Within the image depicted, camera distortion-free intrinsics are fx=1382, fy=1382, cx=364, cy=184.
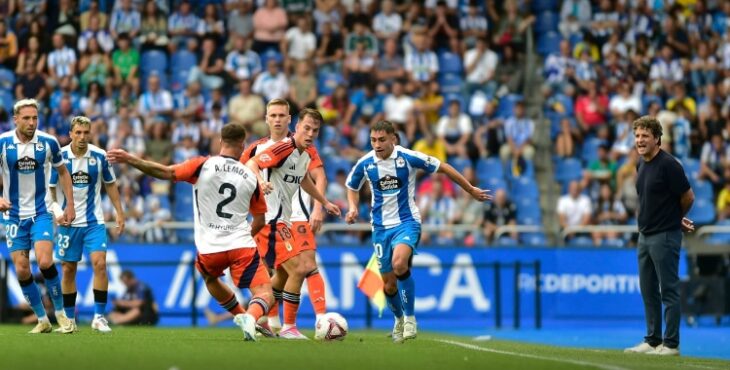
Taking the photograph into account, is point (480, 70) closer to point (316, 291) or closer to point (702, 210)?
point (702, 210)

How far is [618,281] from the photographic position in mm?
24922

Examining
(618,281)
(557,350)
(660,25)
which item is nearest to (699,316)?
(618,281)

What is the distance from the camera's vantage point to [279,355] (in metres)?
12.0

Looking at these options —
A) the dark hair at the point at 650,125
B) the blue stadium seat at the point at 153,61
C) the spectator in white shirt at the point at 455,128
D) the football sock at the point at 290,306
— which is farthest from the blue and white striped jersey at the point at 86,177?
the blue stadium seat at the point at 153,61

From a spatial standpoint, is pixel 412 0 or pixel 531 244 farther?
pixel 412 0

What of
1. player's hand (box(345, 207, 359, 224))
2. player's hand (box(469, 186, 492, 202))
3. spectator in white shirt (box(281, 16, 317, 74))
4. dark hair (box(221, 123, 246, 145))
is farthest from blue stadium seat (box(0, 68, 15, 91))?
dark hair (box(221, 123, 246, 145))

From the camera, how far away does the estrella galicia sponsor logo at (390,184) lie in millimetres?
15844

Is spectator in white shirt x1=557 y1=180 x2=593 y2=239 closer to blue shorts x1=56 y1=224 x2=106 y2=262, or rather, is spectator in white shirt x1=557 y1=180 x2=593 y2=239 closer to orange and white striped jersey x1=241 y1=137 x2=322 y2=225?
orange and white striped jersey x1=241 y1=137 x2=322 y2=225

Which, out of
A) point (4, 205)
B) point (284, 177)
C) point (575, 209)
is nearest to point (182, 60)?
point (575, 209)

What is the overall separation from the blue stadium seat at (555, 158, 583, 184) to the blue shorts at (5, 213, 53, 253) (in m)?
14.6

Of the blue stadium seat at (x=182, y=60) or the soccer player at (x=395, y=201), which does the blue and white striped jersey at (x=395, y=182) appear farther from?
the blue stadium seat at (x=182, y=60)

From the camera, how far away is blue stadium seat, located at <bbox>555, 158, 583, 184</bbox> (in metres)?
27.9

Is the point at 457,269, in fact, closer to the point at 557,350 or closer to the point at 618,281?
the point at 618,281

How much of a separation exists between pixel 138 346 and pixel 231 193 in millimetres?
1708
